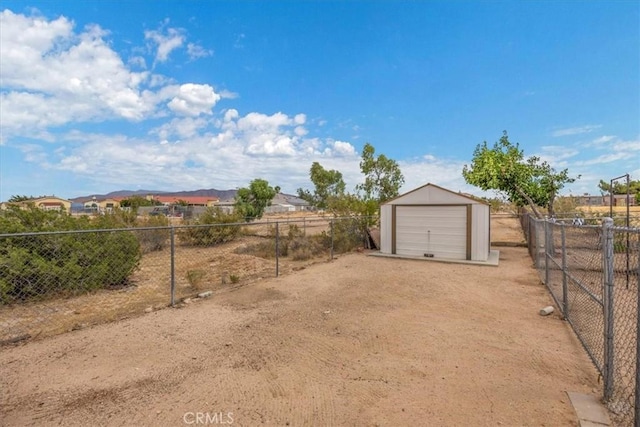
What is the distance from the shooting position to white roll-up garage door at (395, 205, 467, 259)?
35.3 feet

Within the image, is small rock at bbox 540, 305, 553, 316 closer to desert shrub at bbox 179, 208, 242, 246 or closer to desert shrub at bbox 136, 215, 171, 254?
desert shrub at bbox 179, 208, 242, 246

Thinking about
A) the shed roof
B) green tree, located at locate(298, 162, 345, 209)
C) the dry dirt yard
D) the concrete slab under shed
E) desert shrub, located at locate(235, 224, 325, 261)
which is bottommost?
the dry dirt yard

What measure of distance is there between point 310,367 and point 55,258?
19.0ft

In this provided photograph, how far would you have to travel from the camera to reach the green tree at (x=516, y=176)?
11648 mm

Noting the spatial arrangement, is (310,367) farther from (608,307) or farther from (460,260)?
(460,260)

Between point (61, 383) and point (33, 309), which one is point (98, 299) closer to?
point (33, 309)

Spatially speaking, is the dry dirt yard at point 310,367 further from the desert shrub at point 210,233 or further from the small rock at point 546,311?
the desert shrub at point 210,233

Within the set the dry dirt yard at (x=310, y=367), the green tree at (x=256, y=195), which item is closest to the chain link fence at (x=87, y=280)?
the dry dirt yard at (x=310, y=367)

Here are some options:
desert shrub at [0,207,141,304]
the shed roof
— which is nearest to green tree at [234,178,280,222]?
the shed roof

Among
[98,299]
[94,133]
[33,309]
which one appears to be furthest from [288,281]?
[94,133]

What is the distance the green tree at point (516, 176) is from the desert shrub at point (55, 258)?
1151cm

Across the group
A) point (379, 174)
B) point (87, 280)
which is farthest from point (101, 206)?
point (87, 280)

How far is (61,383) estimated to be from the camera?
319cm

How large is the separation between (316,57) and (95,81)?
9051 mm
